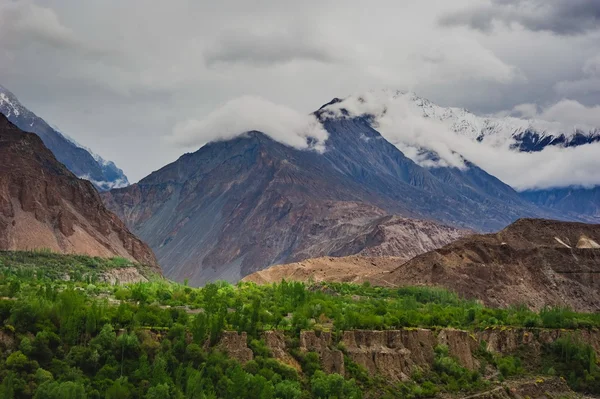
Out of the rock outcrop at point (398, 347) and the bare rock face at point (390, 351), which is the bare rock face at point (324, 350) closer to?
the rock outcrop at point (398, 347)

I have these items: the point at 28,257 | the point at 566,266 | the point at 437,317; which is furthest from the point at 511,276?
the point at 28,257

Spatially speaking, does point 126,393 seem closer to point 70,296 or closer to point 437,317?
point 70,296

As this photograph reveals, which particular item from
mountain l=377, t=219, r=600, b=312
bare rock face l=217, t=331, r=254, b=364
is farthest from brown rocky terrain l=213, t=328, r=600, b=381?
mountain l=377, t=219, r=600, b=312

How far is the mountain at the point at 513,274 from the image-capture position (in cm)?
17238

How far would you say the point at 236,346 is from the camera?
8450 centimetres

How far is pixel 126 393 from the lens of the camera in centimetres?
7212

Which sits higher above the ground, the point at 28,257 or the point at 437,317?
the point at 28,257

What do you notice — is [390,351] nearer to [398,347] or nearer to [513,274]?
[398,347]

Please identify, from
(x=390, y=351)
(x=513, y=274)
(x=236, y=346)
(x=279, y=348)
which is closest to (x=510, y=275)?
(x=513, y=274)

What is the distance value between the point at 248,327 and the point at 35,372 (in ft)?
79.6

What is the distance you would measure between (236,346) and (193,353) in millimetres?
5716

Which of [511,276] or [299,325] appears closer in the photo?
[299,325]

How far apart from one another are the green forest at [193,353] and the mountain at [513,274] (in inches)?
2190

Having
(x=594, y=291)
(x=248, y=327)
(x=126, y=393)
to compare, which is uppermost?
(x=594, y=291)
